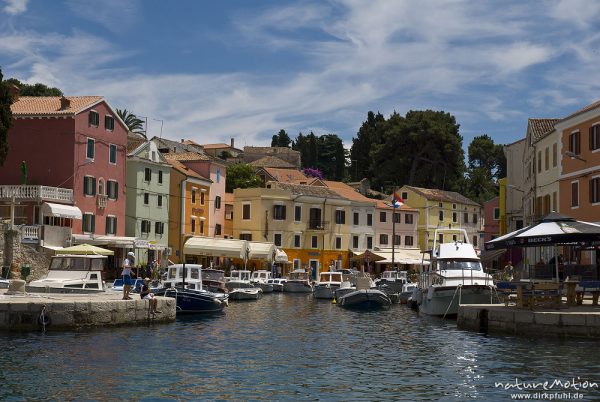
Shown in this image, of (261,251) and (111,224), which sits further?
(261,251)

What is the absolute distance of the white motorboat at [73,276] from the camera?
123ft

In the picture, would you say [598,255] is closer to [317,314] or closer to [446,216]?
[317,314]

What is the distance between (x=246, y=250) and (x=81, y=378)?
53957mm

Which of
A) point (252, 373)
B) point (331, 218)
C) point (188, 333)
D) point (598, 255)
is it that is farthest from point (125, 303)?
point (331, 218)

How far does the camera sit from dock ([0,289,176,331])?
98.1ft

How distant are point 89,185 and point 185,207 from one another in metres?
17.3

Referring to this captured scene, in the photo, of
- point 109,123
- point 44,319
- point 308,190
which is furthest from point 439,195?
point 44,319

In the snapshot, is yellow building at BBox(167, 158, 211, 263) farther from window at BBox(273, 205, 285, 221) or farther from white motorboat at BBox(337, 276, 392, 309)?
white motorboat at BBox(337, 276, 392, 309)

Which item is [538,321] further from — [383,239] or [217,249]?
[383,239]

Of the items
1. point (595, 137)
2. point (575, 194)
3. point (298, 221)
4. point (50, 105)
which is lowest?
point (575, 194)

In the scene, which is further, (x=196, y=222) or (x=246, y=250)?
(x=196, y=222)

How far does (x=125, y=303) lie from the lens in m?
32.7

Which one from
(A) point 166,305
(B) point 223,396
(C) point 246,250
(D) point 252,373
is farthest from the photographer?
(C) point 246,250

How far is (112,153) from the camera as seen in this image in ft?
227
